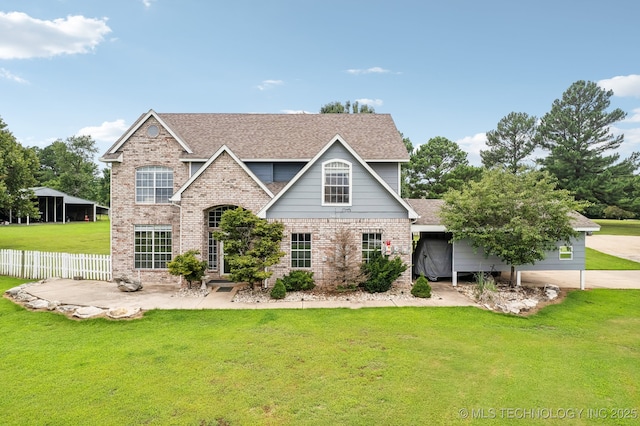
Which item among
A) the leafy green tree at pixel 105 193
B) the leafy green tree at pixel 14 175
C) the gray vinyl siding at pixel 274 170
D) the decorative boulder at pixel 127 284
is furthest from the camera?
the leafy green tree at pixel 105 193

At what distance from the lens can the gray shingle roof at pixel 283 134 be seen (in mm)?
17422

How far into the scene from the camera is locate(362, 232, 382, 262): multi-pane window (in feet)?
50.0

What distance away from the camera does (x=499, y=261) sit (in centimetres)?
1614

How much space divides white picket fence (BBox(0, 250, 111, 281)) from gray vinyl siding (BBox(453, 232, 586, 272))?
57.3 ft

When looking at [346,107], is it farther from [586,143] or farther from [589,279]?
[589,279]

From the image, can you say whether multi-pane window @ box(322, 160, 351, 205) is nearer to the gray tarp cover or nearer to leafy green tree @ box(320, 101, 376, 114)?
the gray tarp cover

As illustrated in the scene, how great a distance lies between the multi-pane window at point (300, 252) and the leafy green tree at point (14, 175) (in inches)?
868

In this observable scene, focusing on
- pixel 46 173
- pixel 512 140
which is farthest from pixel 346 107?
pixel 46 173

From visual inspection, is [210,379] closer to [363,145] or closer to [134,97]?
[363,145]

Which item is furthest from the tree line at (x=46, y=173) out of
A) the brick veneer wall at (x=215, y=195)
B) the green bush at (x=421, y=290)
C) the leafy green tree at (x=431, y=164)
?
the leafy green tree at (x=431, y=164)

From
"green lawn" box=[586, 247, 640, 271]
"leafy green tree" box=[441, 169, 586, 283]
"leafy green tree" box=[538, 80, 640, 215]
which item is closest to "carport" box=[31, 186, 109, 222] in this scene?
"leafy green tree" box=[441, 169, 586, 283]

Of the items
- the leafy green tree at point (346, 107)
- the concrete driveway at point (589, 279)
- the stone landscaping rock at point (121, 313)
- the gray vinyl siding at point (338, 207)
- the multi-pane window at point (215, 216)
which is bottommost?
the concrete driveway at point (589, 279)

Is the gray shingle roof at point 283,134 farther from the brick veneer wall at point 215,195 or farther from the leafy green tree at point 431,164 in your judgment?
the leafy green tree at point 431,164

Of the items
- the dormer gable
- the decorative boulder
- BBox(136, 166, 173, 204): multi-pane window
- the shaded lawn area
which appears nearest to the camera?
the shaded lawn area
